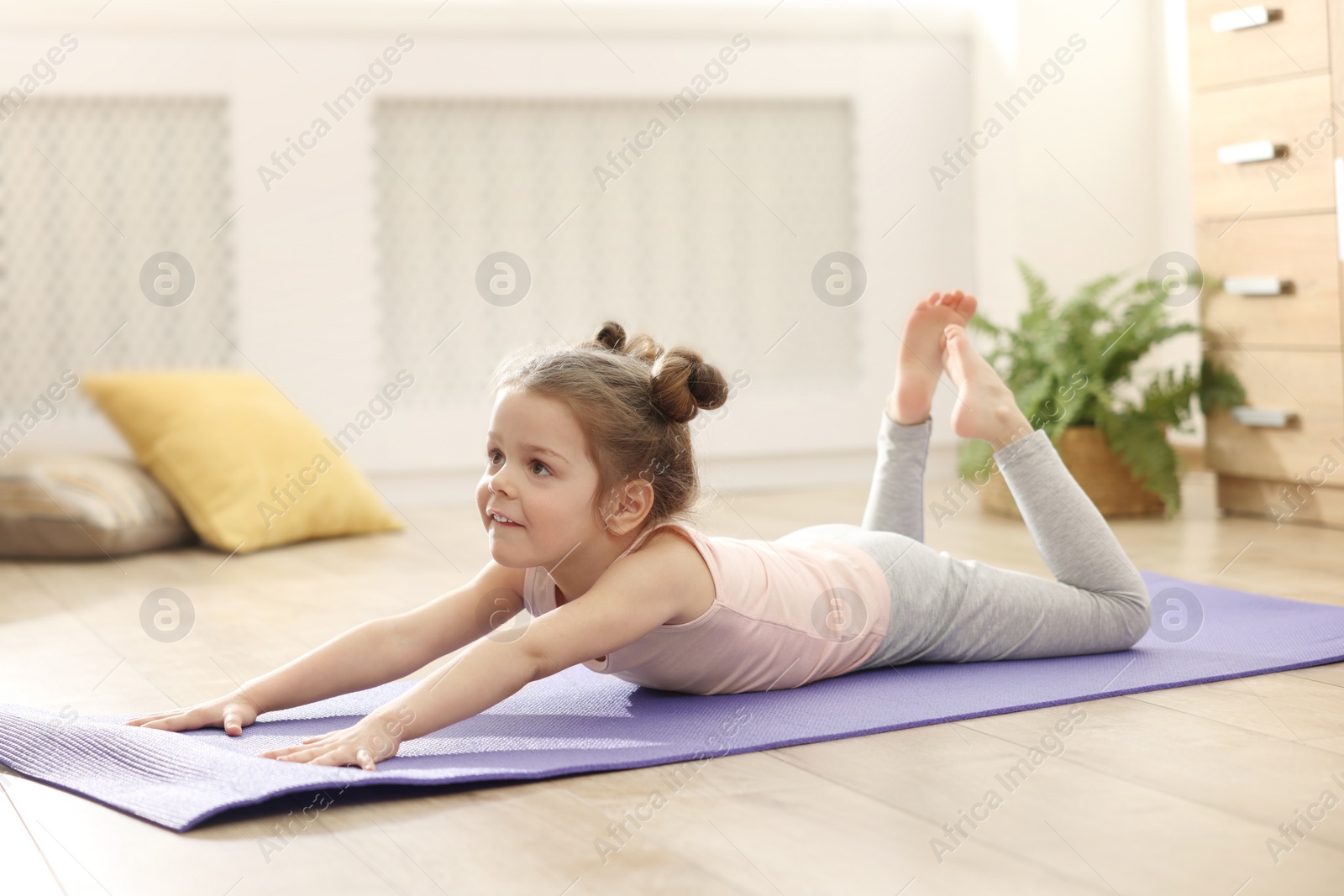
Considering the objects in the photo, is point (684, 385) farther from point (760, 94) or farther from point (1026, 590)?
point (760, 94)

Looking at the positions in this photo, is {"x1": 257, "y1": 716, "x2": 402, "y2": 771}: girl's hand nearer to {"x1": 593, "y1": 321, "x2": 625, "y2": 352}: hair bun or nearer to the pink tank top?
the pink tank top

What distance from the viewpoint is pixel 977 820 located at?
42.1 inches

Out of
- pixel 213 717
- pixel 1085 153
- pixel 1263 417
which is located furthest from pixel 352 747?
pixel 1085 153

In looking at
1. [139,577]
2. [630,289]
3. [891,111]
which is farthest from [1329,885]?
[891,111]

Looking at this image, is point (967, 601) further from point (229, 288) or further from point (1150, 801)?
point (229, 288)

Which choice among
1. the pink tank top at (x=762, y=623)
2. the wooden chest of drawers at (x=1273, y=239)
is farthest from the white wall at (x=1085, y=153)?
the pink tank top at (x=762, y=623)

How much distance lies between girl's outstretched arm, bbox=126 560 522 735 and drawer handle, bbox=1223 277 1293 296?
187 centimetres

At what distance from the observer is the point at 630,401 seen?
1.38 metres

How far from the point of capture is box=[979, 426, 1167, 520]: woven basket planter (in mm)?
2977

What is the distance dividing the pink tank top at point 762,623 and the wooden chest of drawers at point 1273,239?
148 centimetres

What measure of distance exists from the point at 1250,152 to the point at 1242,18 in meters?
0.26

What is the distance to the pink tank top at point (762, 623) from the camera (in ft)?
4.66

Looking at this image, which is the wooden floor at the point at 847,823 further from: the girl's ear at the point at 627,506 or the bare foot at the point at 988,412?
the bare foot at the point at 988,412

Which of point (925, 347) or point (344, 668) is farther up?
point (925, 347)
